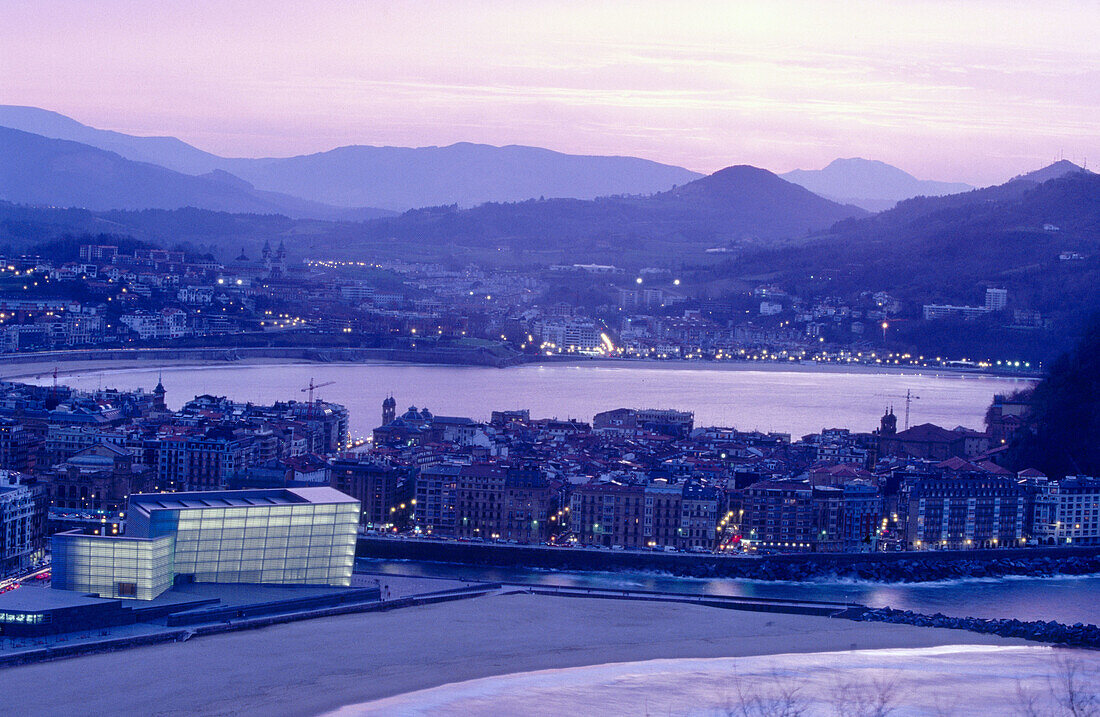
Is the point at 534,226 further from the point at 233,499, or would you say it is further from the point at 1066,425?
the point at 233,499

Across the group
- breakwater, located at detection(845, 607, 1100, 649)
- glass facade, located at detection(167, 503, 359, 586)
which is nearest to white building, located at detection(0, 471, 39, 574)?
glass facade, located at detection(167, 503, 359, 586)

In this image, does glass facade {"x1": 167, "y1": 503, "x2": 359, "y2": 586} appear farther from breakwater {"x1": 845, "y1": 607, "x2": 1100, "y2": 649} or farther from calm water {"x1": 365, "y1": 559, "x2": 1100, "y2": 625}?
breakwater {"x1": 845, "y1": 607, "x2": 1100, "y2": 649}

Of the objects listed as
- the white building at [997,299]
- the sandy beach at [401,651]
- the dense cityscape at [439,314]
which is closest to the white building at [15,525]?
the sandy beach at [401,651]

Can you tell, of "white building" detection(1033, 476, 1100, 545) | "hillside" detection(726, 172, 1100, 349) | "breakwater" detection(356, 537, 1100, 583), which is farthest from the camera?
"hillside" detection(726, 172, 1100, 349)

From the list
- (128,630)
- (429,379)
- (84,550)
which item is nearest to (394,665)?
(128,630)

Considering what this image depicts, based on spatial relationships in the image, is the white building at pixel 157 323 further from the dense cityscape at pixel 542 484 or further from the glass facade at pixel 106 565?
the glass facade at pixel 106 565

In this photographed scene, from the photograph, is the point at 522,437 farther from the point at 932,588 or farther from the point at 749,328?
the point at 749,328

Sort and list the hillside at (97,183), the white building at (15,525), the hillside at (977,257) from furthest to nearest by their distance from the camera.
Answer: the hillside at (97,183), the hillside at (977,257), the white building at (15,525)
